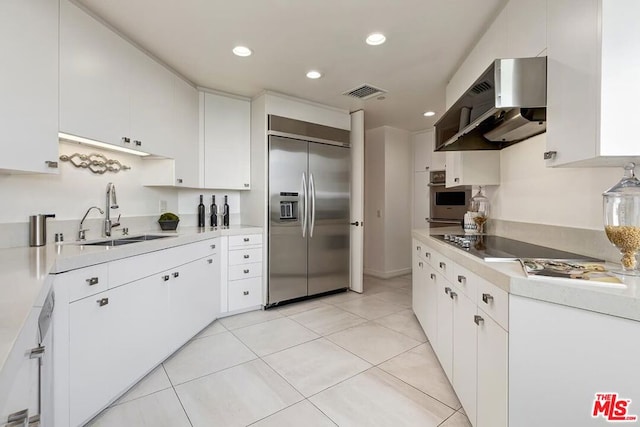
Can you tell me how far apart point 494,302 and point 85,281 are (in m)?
1.98

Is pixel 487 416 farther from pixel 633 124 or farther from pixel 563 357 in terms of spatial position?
pixel 633 124

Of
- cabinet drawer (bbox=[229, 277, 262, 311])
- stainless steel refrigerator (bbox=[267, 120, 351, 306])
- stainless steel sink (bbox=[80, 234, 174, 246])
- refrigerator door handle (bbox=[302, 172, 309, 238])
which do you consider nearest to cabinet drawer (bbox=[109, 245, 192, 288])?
stainless steel sink (bbox=[80, 234, 174, 246])

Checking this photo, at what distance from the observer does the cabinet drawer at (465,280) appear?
4.71 feet

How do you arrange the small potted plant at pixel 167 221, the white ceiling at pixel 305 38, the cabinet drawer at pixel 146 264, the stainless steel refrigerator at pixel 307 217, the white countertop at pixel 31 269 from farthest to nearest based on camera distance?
1. the stainless steel refrigerator at pixel 307 217
2. the small potted plant at pixel 167 221
3. the white ceiling at pixel 305 38
4. the cabinet drawer at pixel 146 264
5. the white countertop at pixel 31 269

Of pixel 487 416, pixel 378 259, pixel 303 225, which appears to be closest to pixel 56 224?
pixel 303 225

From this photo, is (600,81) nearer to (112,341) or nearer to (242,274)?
(112,341)

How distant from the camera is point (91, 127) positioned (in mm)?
1946

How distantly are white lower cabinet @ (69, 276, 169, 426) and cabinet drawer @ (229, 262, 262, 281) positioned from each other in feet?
3.21

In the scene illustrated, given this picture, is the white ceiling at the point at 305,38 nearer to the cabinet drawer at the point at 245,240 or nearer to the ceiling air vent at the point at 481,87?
the ceiling air vent at the point at 481,87

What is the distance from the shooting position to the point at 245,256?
10.5 feet

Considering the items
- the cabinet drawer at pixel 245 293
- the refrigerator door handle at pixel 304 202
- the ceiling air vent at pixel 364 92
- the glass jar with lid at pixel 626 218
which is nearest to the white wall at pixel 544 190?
the glass jar with lid at pixel 626 218

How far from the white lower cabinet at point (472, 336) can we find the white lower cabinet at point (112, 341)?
1964 mm

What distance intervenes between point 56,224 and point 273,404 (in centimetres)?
194

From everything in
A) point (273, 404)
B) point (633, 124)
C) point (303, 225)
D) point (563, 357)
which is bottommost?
point (273, 404)
